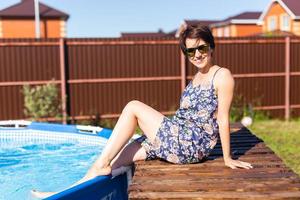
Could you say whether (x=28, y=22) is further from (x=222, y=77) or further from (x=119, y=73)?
(x=222, y=77)

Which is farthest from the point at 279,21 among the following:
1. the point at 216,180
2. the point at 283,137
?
the point at 216,180

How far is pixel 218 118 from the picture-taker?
316cm

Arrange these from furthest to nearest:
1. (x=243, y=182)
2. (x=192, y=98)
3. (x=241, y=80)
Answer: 1. (x=241, y=80)
2. (x=192, y=98)
3. (x=243, y=182)

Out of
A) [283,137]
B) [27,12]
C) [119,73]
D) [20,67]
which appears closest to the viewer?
[283,137]

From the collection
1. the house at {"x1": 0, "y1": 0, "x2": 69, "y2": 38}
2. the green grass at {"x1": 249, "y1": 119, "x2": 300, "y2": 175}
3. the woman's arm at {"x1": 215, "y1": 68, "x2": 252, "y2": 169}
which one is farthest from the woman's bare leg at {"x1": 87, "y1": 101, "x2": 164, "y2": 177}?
the house at {"x1": 0, "y1": 0, "x2": 69, "y2": 38}

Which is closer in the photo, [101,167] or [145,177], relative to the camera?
[145,177]

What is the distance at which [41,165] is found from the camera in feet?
19.3

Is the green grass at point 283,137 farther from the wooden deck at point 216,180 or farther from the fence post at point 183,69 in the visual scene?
the wooden deck at point 216,180

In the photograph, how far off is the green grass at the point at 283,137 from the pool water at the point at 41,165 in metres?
2.85

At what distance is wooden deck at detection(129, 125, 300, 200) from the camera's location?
8.55 ft

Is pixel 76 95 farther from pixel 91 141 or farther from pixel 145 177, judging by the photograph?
pixel 145 177

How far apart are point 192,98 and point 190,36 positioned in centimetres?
52

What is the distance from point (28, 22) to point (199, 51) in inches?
894

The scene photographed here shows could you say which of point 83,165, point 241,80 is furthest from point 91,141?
point 241,80
